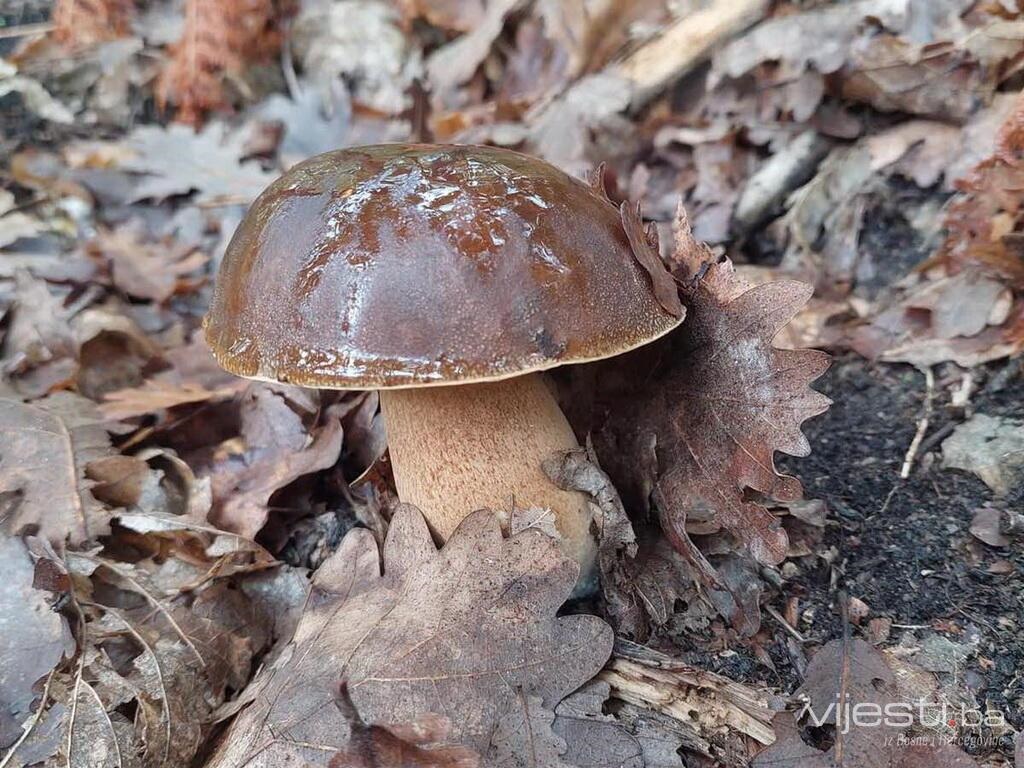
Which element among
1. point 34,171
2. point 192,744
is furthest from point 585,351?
point 34,171

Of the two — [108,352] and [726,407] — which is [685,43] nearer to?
[726,407]

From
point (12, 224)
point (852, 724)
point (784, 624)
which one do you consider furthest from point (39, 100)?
point (852, 724)

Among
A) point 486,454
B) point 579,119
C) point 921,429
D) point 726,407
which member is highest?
point 579,119

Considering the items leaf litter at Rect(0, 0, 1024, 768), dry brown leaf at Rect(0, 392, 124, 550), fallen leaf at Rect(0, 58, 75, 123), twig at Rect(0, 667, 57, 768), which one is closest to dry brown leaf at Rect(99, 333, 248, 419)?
leaf litter at Rect(0, 0, 1024, 768)

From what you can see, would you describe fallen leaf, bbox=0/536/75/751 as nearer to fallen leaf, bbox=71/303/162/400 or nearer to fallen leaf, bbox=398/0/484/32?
fallen leaf, bbox=71/303/162/400

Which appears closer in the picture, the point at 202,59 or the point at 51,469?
the point at 51,469

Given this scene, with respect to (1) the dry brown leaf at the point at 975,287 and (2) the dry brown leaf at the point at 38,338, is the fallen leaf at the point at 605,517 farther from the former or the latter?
(2) the dry brown leaf at the point at 38,338

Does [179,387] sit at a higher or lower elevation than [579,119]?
lower
